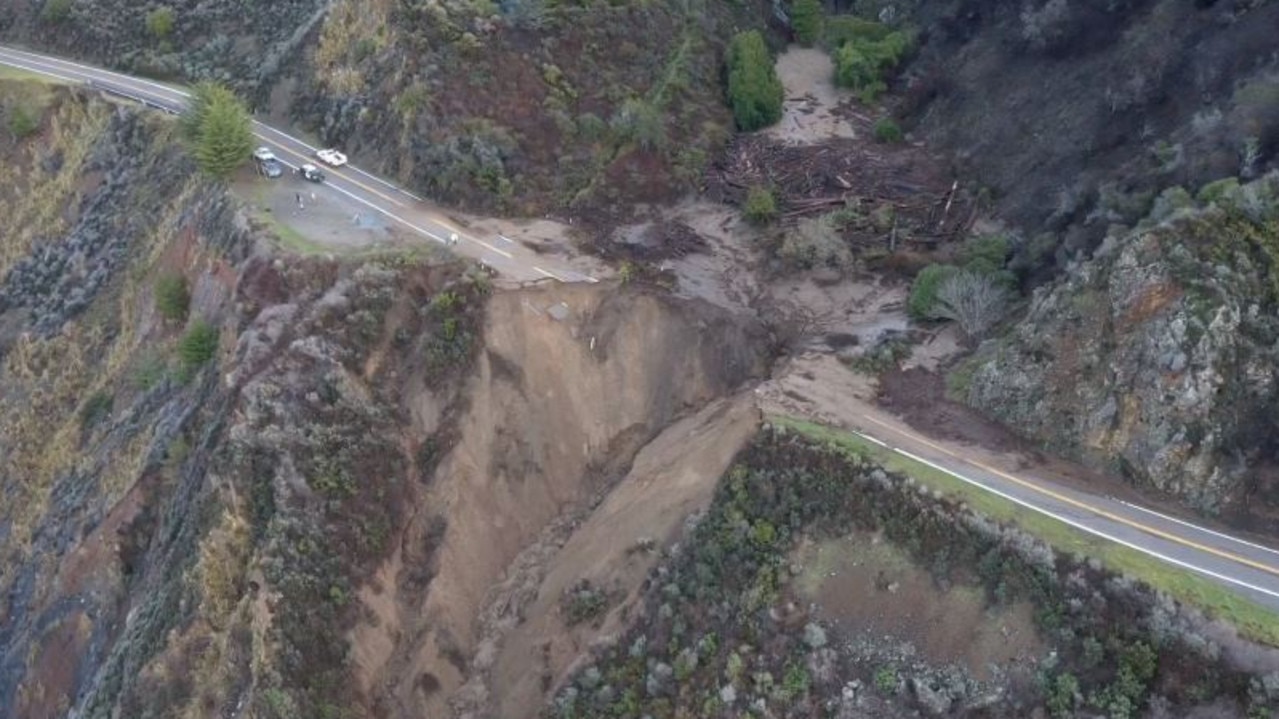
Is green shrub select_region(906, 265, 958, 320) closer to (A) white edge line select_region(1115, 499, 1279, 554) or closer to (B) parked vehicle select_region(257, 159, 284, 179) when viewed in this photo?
(A) white edge line select_region(1115, 499, 1279, 554)

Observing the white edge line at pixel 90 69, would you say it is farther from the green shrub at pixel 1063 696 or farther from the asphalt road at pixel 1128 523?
the green shrub at pixel 1063 696

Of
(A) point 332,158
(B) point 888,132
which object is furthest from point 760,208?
(A) point 332,158

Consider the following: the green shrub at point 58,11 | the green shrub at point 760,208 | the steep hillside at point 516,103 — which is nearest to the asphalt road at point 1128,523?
the green shrub at point 760,208

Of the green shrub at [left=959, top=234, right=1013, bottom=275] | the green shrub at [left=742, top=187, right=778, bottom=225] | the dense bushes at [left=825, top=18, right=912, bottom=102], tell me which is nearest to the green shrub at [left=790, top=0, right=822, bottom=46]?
the dense bushes at [left=825, top=18, right=912, bottom=102]

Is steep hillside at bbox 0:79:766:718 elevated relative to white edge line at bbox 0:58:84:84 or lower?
lower

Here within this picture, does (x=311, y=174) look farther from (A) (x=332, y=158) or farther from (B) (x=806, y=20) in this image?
(B) (x=806, y=20)

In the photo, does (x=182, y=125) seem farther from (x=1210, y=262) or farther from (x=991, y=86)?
(x=1210, y=262)
